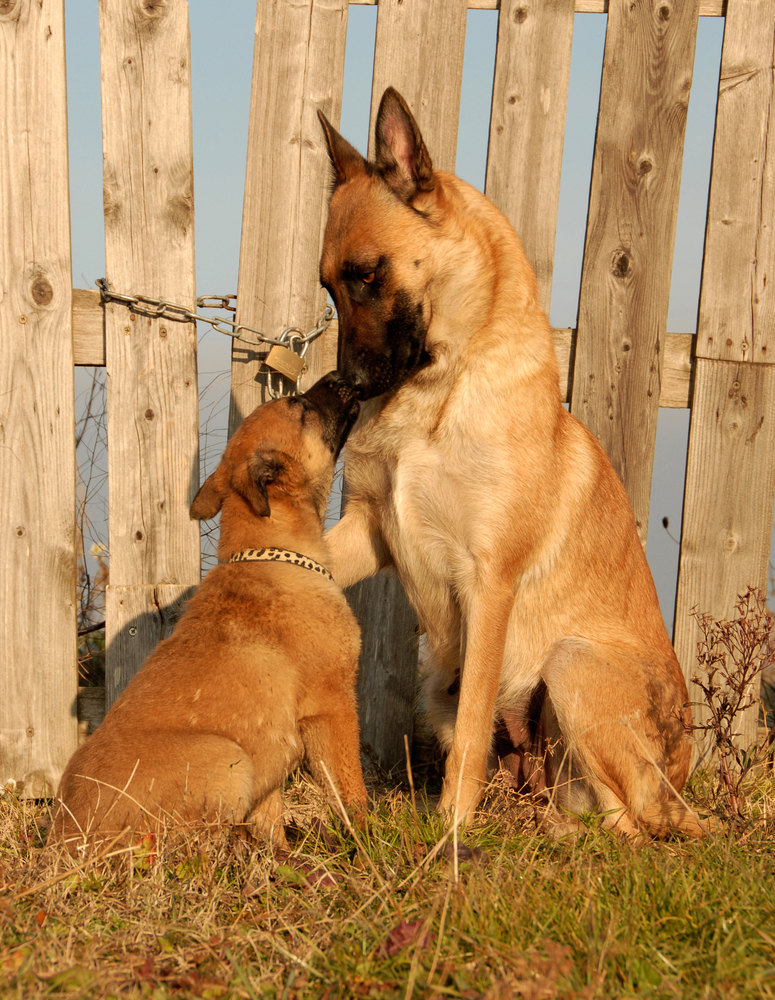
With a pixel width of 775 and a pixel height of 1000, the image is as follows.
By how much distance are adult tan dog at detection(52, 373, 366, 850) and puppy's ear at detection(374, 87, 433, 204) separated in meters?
0.90

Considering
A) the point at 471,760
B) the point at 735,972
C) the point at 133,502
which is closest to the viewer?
the point at 735,972

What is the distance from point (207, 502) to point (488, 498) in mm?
1355

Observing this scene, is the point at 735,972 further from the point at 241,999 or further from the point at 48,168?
the point at 48,168

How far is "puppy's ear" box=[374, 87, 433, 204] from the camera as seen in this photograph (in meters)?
3.22

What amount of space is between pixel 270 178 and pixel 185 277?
0.70 m

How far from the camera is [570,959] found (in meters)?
1.96

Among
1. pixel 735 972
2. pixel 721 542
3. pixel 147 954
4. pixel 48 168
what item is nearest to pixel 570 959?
pixel 735 972

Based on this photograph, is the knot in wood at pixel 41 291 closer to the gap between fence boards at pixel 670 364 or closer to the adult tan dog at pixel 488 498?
the gap between fence boards at pixel 670 364

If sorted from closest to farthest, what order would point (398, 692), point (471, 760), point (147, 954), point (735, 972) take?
point (735, 972) → point (147, 954) → point (471, 760) → point (398, 692)

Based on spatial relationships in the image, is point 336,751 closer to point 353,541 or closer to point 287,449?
point 353,541

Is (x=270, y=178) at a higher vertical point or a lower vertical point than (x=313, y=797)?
higher

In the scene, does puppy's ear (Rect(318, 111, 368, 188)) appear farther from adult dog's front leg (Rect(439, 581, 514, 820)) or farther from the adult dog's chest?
adult dog's front leg (Rect(439, 581, 514, 820))

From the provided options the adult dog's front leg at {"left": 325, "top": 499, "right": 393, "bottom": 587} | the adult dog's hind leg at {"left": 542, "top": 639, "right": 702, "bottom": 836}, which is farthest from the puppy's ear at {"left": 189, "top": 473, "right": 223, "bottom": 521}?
the adult dog's hind leg at {"left": 542, "top": 639, "right": 702, "bottom": 836}

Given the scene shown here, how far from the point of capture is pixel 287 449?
12.3 ft
